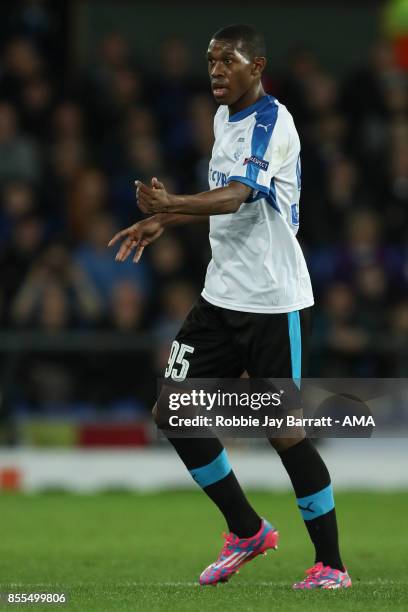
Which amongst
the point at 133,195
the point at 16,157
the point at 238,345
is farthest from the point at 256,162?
the point at 16,157

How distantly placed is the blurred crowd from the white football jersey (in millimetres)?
4999

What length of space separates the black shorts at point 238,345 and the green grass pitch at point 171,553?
0.94m

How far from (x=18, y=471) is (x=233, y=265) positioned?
19.3 ft

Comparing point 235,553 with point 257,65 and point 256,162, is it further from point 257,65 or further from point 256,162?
point 257,65

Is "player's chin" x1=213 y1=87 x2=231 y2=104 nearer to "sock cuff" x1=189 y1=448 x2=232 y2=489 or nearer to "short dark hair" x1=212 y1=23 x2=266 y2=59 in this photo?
"short dark hair" x1=212 y1=23 x2=266 y2=59

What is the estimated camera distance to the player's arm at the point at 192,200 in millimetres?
5516

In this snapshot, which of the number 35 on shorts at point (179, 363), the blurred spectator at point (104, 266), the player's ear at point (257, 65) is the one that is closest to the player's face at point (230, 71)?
the player's ear at point (257, 65)

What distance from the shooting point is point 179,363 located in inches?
242

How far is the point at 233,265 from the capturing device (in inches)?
240

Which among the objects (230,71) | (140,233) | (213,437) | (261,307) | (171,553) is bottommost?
(171,553)

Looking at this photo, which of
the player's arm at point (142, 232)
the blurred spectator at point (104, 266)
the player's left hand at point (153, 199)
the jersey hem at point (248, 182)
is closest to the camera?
the player's left hand at point (153, 199)

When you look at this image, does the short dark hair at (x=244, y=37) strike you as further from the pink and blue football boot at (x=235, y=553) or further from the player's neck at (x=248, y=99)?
the pink and blue football boot at (x=235, y=553)

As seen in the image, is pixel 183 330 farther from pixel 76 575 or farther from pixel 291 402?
pixel 76 575

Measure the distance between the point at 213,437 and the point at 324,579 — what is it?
806mm
